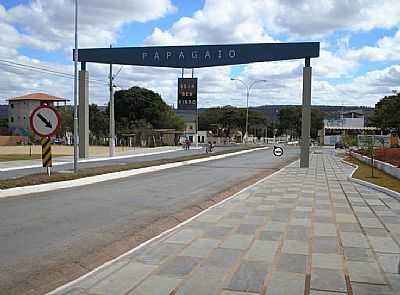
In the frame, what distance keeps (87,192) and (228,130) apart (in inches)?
4657

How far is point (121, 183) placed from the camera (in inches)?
736

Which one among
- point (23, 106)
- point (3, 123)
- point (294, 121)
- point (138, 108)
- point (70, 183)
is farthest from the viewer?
point (294, 121)

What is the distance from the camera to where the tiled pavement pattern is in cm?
591

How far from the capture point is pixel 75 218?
10.6m

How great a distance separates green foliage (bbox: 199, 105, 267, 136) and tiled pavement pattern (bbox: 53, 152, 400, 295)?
382 feet

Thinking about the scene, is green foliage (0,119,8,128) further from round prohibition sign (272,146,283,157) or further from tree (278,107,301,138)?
round prohibition sign (272,146,283,157)

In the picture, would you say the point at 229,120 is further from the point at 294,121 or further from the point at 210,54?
the point at 210,54

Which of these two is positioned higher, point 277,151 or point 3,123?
point 3,123

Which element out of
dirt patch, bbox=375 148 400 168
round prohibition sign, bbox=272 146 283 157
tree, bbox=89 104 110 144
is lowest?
round prohibition sign, bbox=272 146 283 157

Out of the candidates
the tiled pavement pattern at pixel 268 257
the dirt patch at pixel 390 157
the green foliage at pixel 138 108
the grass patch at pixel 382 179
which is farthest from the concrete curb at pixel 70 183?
the green foliage at pixel 138 108

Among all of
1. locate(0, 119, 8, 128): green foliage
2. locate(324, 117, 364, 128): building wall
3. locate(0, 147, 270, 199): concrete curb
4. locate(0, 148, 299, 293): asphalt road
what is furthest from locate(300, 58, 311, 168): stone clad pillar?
locate(324, 117, 364, 128): building wall

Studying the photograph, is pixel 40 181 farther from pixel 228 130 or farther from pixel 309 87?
pixel 228 130

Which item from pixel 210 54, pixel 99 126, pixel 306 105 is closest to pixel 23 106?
pixel 99 126

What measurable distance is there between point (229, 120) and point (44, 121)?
11467cm
